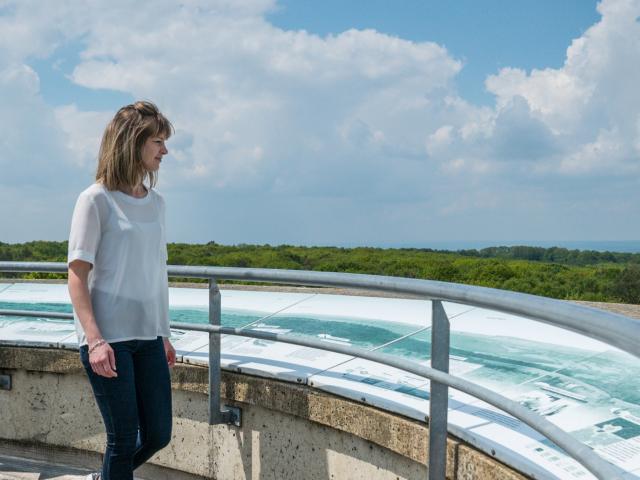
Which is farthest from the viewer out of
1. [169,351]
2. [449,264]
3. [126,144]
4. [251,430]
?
[449,264]

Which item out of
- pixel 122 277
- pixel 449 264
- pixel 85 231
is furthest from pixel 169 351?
pixel 449 264

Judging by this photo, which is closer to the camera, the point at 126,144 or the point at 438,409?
the point at 126,144

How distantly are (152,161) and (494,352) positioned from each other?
1778 mm

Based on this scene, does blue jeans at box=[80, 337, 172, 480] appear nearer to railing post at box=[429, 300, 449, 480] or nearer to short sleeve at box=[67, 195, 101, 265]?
short sleeve at box=[67, 195, 101, 265]

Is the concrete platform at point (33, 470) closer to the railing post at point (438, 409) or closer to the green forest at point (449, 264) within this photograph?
the railing post at point (438, 409)

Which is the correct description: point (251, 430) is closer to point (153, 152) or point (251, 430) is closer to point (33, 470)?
point (33, 470)

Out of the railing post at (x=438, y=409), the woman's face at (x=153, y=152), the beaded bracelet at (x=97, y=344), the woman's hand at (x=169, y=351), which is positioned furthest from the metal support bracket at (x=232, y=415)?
the woman's face at (x=153, y=152)

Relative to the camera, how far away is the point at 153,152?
2.79m

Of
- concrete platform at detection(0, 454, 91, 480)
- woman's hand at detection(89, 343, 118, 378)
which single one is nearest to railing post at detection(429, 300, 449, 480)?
woman's hand at detection(89, 343, 118, 378)

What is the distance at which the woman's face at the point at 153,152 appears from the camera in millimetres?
2762

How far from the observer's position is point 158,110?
2.83 meters

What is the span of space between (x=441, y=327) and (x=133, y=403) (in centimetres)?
120

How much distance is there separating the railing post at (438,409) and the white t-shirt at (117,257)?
42.8 inches

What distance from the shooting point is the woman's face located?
2.76m
